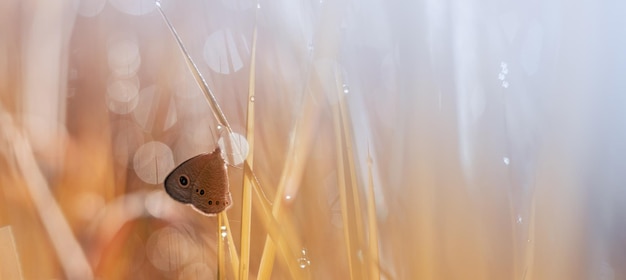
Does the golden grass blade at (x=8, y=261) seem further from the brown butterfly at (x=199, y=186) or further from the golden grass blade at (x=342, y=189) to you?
the golden grass blade at (x=342, y=189)

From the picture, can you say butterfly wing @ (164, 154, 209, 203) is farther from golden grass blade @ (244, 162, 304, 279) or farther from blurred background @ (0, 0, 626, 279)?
blurred background @ (0, 0, 626, 279)

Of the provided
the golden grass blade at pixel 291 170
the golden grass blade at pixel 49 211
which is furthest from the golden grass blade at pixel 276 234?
the golden grass blade at pixel 49 211

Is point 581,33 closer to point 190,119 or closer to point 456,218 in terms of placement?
point 456,218

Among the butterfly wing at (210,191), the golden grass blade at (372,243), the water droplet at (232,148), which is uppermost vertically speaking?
the water droplet at (232,148)

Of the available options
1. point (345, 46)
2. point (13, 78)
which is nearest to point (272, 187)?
point (345, 46)

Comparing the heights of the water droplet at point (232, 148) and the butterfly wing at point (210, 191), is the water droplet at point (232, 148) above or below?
above

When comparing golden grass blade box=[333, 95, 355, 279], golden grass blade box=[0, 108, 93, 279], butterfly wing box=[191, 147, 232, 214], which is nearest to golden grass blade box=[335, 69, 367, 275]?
golden grass blade box=[333, 95, 355, 279]

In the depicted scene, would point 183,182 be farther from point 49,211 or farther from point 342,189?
point 49,211
